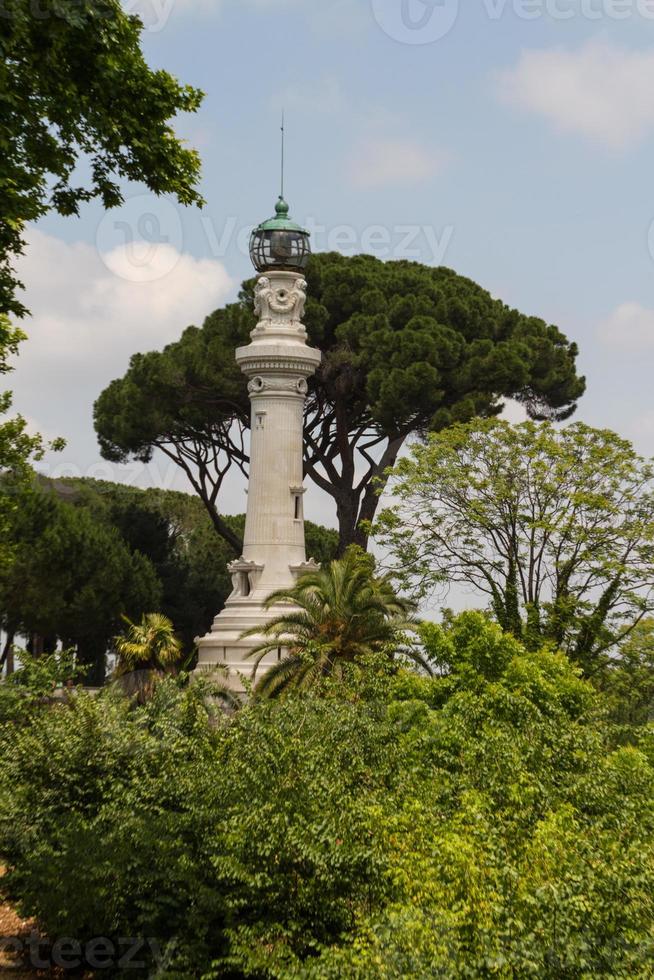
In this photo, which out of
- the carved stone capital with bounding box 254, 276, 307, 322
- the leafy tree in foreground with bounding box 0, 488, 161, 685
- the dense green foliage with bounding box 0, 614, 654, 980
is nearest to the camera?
the dense green foliage with bounding box 0, 614, 654, 980

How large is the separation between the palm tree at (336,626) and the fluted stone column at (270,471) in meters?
13.4

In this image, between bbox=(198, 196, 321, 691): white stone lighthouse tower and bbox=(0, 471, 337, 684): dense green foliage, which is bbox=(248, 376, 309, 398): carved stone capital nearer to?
bbox=(198, 196, 321, 691): white stone lighthouse tower

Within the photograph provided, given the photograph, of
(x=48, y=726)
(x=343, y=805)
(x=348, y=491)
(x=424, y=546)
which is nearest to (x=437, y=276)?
(x=348, y=491)

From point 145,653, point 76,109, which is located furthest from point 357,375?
point 76,109

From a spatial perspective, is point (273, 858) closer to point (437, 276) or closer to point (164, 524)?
point (437, 276)

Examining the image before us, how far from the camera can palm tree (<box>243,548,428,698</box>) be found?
32.7m

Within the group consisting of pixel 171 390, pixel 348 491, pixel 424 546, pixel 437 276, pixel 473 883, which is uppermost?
pixel 437 276

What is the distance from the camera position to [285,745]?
17578 mm

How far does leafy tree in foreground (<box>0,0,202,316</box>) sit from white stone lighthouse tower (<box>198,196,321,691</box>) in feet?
99.8

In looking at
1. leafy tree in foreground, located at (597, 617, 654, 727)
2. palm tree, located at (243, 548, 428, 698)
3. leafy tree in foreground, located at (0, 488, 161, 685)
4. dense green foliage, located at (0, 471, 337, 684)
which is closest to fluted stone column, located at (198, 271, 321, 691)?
dense green foliage, located at (0, 471, 337, 684)

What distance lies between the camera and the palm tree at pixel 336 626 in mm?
32688

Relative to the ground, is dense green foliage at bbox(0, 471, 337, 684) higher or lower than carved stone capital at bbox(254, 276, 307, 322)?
lower

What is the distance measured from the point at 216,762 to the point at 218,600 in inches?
1980
